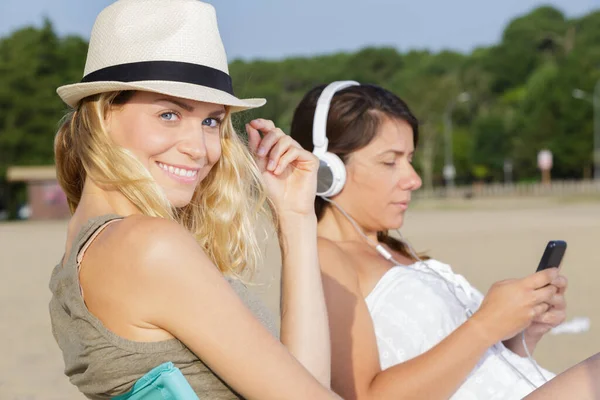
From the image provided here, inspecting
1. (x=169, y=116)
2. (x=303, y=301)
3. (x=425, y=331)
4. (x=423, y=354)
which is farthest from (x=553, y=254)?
(x=169, y=116)

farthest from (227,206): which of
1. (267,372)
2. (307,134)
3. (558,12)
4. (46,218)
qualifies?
(558,12)

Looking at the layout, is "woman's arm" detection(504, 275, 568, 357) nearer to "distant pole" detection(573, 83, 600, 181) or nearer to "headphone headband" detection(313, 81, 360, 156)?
"headphone headband" detection(313, 81, 360, 156)

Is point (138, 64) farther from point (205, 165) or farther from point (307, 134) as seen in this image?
point (307, 134)

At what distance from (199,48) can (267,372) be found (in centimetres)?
75

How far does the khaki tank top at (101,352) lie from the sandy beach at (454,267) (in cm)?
71

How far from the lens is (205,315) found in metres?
1.74

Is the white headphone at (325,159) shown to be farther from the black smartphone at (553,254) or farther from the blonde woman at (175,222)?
the black smartphone at (553,254)

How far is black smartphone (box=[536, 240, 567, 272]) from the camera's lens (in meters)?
2.78

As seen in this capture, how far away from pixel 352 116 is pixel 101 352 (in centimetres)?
143

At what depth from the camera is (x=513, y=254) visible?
14.9 metres

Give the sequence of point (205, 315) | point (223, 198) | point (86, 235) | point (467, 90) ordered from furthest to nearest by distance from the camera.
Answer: point (467, 90), point (223, 198), point (86, 235), point (205, 315)

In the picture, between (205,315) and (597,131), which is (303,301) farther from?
(597,131)

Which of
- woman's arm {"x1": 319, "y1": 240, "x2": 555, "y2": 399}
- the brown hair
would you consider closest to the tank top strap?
woman's arm {"x1": 319, "y1": 240, "x2": 555, "y2": 399}

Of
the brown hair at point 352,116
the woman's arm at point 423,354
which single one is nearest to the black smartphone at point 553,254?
the woman's arm at point 423,354
